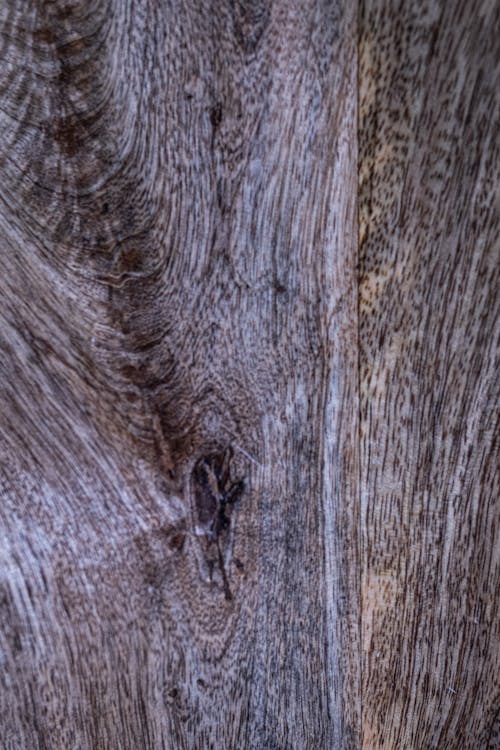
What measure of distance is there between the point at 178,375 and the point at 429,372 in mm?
193

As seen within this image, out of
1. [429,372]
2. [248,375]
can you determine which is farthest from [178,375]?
[429,372]

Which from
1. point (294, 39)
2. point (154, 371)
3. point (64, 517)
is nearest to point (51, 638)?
point (64, 517)

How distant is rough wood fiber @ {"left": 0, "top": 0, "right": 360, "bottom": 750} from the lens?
451 millimetres

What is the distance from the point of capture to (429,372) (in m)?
0.50

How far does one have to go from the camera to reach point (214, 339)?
51 centimetres

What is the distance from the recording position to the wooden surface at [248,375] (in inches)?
17.6

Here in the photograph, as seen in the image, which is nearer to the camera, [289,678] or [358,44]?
[358,44]

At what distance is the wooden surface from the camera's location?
45cm

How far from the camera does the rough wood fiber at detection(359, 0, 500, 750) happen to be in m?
0.44

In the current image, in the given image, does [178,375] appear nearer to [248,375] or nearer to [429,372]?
[248,375]

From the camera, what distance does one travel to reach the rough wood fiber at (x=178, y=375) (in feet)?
1.48

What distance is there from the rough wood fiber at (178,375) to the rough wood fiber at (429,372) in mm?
19

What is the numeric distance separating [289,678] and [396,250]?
0.36 m

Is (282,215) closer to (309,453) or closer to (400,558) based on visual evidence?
(309,453)
